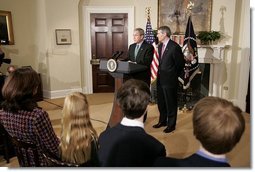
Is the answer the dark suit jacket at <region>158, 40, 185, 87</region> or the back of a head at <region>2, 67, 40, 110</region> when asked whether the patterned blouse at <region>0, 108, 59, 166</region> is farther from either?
the dark suit jacket at <region>158, 40, 185, 87</region>

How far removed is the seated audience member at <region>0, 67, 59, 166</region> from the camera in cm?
146

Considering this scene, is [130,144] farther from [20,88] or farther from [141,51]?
[141,51]

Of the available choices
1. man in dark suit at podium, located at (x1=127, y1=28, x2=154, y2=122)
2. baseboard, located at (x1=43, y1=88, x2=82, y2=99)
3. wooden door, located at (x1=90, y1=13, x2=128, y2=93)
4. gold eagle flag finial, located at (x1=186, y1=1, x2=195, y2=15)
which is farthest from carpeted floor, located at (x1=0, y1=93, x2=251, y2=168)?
gold eagle flag finial, located at (x1=186, y1=1, x2=195, y2=15)

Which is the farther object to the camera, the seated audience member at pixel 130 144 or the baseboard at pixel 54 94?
the baseboard at pixel 54 94

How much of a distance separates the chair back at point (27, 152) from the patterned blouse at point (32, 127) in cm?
2

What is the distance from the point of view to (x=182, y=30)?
5.16 m

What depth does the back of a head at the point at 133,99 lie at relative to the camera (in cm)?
132

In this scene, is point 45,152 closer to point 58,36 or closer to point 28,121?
point 28,121

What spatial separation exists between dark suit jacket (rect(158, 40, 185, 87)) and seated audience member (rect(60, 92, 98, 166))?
1.94 metres

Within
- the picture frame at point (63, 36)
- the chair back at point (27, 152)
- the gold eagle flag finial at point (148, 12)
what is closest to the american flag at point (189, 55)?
the gold eagle flag finial at point (148, 12)

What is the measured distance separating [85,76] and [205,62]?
2.74 m

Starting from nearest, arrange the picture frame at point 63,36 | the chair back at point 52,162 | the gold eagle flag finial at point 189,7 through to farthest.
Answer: the chair back at point 52,162, the gold eagle flag finial at point 189,7, the picture frame at point 63,36

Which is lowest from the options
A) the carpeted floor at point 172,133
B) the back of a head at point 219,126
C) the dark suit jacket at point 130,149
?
the carpeted floor at point 172,133

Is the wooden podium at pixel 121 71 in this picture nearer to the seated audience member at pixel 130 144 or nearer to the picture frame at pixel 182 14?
the seated audience member at pixel 130 144
